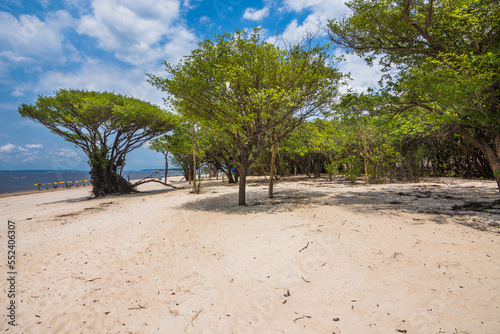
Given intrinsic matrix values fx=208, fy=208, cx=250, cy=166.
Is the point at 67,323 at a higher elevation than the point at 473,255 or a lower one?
lower

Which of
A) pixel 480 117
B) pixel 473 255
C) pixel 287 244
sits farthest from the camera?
pixel 480 117

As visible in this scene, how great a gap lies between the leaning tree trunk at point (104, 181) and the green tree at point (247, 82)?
38.3ft

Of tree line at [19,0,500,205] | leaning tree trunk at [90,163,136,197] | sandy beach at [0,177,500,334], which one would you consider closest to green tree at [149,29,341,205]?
tree line at [19,0,500,205]

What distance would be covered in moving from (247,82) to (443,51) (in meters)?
7.24

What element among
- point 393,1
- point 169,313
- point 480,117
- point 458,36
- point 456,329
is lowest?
point 169,313

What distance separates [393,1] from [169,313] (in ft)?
38.4

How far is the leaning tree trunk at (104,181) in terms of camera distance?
683 inches

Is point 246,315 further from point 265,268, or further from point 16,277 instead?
point 16,277

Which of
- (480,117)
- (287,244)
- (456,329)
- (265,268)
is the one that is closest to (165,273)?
(265,268)

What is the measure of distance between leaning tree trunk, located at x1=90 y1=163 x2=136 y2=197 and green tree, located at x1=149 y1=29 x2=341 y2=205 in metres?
11.7

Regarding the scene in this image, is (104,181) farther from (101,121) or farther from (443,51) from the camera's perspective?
(443,51)

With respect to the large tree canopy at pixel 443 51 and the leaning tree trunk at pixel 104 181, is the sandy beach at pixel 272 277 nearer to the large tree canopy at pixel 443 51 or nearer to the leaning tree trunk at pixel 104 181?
the large tree canopy at pixel 443 51

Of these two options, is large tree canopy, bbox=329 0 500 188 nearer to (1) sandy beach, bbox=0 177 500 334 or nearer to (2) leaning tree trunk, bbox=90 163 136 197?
(1) sandy beach, bbox=0 177 500 334

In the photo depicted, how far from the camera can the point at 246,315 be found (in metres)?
2.95
